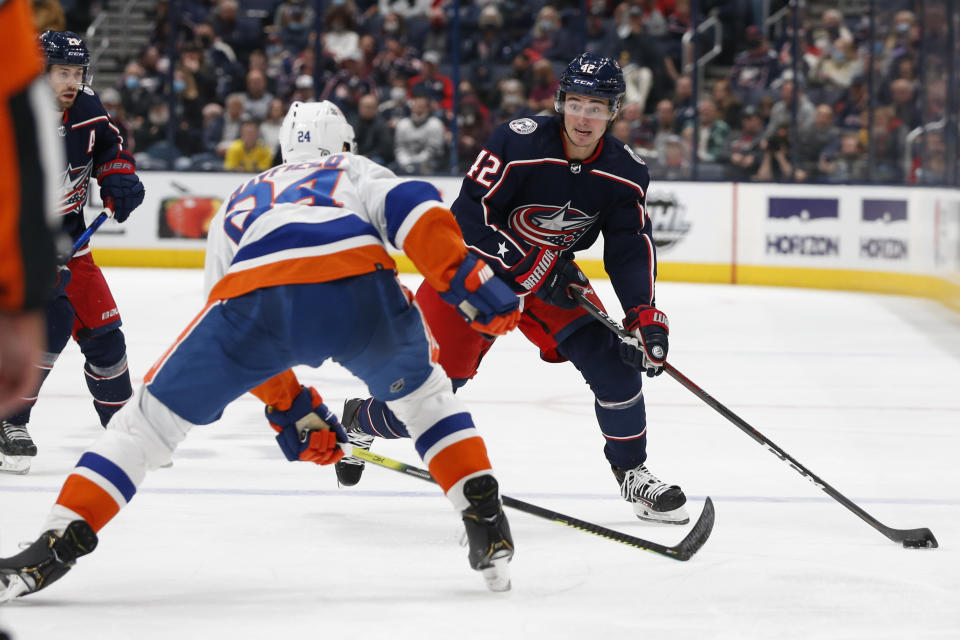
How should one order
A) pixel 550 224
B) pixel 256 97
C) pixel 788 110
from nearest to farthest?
pixel 550 224, pixel 788 110, pixel 256 97

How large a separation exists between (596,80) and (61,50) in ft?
4.88

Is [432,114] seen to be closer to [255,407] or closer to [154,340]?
[154,340]

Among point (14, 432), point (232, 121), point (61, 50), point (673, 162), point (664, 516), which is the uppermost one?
point (61, 50)

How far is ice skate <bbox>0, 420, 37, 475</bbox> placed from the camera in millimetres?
3562

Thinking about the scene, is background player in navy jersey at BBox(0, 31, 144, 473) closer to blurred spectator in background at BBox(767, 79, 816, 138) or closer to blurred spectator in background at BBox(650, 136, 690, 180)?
blurred spectator in background at BBox(650, 136, 690, 180)

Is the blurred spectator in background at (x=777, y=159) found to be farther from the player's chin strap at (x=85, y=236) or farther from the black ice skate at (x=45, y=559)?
the black ice skate at (x=45, y=559)

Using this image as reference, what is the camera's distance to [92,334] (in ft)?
Answer: 12.3

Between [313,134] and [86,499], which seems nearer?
[86,499]

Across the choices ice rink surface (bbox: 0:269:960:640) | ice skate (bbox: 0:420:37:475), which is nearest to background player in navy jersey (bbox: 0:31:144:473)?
ice skate (bbox: 0:420:37:475)

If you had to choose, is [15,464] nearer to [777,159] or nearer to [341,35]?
[777,159]

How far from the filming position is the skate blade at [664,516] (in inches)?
124

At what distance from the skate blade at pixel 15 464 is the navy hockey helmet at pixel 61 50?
3.60ft

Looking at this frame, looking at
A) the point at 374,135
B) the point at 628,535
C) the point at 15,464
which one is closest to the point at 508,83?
the point at 374,135

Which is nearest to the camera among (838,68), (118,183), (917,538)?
(917,538)
